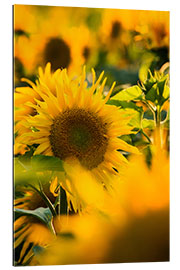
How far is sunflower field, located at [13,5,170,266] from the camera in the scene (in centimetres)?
177

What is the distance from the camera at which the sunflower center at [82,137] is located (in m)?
1.76

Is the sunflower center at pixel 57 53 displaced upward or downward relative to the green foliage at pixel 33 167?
upward

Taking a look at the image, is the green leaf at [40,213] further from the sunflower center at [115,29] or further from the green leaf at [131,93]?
the sunflower center at [115,29]

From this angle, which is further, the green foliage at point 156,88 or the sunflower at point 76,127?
the green foliage at point 156,88

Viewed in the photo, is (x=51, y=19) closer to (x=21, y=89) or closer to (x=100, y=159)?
(x=21, y=89)

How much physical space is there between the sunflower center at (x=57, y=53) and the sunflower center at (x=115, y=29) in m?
0.22

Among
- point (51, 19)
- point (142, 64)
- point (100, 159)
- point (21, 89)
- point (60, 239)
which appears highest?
point (51, 19)

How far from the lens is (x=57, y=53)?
185 centimetres

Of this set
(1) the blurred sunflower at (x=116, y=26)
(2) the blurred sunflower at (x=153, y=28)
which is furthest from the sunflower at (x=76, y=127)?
(2) the blurred sunflower at (x=153, y=28)

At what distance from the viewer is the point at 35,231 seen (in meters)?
1.82

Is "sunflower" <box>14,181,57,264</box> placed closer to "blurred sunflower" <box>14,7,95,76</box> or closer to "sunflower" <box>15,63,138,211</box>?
"sunflower" <box>15,63,138,211</box>

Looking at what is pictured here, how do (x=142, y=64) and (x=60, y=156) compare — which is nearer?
(x=60, y=156)
